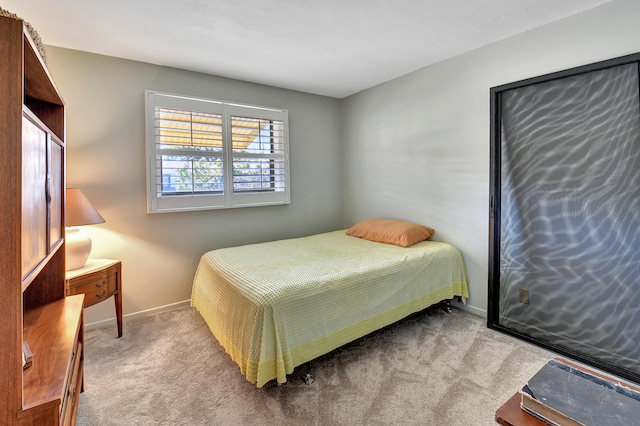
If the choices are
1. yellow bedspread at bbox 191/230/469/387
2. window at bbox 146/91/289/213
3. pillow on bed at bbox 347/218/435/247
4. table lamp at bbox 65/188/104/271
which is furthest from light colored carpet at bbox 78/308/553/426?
window at bbox 146/91/289/213

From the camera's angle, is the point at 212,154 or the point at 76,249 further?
the point at 212,154

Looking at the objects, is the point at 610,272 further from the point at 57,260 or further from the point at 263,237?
the point at 57,260

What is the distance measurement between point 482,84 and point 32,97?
313 cm

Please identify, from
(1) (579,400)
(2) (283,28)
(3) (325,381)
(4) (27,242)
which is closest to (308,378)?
(3) (325,381)

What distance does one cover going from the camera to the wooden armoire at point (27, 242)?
0.78 meters

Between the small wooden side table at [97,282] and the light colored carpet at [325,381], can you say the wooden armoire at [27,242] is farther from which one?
the small wooden side table at [97,282]

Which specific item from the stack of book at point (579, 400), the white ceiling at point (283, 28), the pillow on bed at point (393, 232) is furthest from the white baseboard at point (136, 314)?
the stack of book at point (579, 400)

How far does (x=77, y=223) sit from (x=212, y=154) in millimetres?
1329

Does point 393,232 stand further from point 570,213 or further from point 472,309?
point 570,213

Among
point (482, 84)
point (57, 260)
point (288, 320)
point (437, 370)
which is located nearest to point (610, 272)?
point (437, 370)

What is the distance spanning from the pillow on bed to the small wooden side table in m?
2.28

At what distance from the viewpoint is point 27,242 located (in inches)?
37.0

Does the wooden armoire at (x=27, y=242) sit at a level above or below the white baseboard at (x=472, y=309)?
above

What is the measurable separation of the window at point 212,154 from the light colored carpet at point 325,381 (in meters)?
1.32
